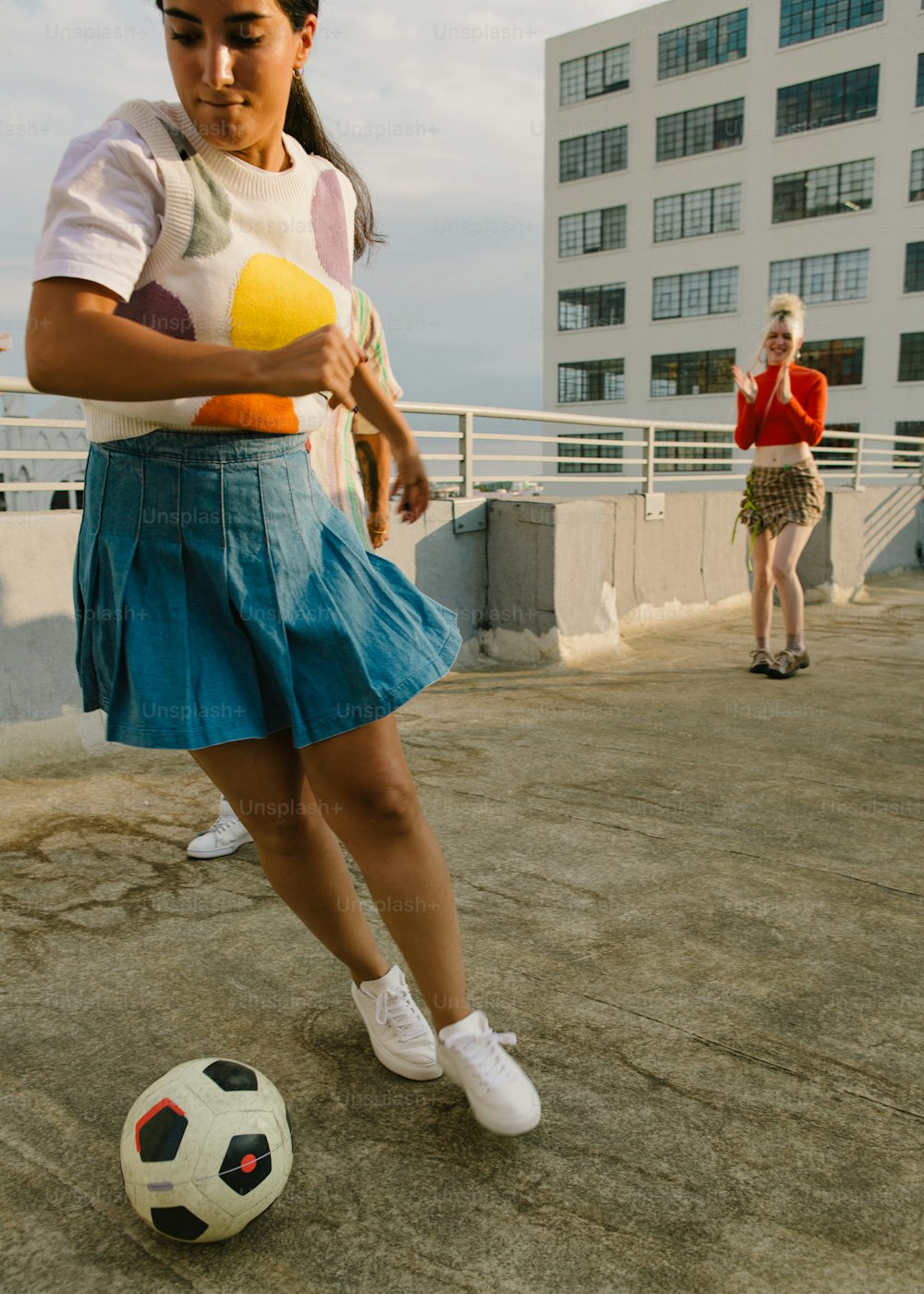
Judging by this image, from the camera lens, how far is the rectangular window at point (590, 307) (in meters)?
38.4

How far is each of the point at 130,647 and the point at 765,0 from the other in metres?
40.3

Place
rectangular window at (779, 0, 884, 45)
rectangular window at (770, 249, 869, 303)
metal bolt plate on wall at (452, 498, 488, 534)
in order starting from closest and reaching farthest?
metal bolt plate on wall at (452, 498, 488, 534), rectangular window at (779, 0, 884, 45), rectangular window at (770, 249, 869, 303)

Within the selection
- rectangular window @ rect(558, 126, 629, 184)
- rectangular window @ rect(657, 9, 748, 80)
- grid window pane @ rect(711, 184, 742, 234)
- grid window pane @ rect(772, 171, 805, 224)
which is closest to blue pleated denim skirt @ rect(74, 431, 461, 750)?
grid window pane @ rect(772, 171, 805, 224)

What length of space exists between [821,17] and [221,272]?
39000 mm

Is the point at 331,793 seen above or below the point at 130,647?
below

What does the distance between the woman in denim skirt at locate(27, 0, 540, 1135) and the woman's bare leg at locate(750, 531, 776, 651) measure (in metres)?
5.05

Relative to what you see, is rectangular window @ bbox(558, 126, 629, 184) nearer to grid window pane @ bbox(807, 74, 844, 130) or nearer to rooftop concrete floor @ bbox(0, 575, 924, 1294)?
grid window pane @ bbox(807, 74, 844, 130)

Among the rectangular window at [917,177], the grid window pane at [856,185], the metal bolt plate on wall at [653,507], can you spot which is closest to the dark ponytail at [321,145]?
the metal bolt plate on wall at [653,507]

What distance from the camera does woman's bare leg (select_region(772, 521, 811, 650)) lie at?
6.51 meters

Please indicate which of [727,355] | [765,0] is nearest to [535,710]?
[727,355]

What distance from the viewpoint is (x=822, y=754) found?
4.73 meters

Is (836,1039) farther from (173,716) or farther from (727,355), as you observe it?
(727,355)

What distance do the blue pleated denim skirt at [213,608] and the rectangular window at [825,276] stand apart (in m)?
33.4

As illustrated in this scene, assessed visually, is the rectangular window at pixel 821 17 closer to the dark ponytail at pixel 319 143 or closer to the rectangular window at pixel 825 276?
the rectangular window at pixel 825 276
